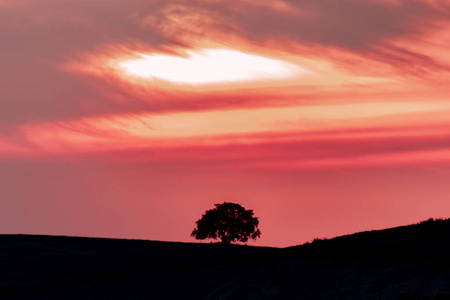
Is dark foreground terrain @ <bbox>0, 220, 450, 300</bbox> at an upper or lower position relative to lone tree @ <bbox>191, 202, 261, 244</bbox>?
lower

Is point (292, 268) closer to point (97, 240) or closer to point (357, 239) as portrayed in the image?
point (357, 239)

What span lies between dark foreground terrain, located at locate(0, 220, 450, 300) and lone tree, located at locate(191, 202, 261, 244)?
141ft

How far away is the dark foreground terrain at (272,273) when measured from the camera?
36.7m

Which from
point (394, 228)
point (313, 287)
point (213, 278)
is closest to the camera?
point (313, 287)

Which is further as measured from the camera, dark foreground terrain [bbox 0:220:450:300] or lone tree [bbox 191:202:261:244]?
lone tree [bbox 191:202:261:244]

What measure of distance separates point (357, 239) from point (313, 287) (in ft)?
44.2

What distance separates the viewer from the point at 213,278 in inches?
1714

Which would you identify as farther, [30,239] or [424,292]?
[30,239]

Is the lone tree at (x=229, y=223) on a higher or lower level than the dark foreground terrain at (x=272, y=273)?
higher

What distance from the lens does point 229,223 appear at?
343 feet

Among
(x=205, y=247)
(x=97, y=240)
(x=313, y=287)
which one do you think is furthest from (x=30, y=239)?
(x=313, y=287)

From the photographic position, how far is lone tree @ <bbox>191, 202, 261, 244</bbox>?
104562 mm

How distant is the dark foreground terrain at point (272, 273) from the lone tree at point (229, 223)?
1691 inches

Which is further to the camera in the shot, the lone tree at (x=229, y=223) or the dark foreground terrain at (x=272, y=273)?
the lone tree at (x=229, y=223)
